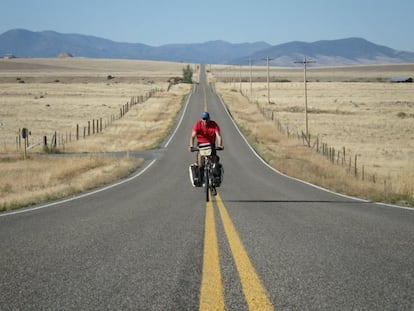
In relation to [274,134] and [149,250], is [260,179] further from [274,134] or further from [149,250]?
[274,134]

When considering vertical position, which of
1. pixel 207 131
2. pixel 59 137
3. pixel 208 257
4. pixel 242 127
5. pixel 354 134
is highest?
pixel 207 131

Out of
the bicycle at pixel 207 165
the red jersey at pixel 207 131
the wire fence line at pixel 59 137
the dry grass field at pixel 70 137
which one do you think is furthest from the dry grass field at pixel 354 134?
the wire fence line at pixel 59 137

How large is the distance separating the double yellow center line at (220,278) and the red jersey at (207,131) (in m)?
4.74

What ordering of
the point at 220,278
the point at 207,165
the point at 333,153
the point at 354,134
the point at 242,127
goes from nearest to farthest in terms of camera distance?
the point at 220,278
the point at 207,165
the point at 333,153
the point at 354,134
the point at 242,127

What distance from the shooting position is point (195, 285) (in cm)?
506

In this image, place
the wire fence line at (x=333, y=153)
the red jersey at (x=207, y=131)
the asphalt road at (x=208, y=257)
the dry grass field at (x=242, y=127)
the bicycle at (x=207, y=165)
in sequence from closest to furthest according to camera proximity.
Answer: the asphalt road at (x=208, y=257) → the red jersey at (x=207, y=131) → the bicycle at (x=207, y=165) → the dry grass field at (x=242, y=127) → the wire fence line at (x=333, y=153)

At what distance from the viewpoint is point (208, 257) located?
20.4 ft

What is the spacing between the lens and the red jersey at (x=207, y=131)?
1245 centimetres

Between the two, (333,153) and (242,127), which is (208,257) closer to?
(333,153)

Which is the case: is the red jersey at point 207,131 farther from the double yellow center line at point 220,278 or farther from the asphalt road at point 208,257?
the double yellow center line at point 220,278

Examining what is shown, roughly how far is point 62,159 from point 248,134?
20.9 metres

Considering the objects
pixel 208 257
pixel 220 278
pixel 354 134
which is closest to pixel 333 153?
pixel 354 134

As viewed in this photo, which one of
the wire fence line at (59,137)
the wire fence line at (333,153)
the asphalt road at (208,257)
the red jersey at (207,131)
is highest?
the red jersey at (207,131)

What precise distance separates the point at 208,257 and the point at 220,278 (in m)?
0.95
